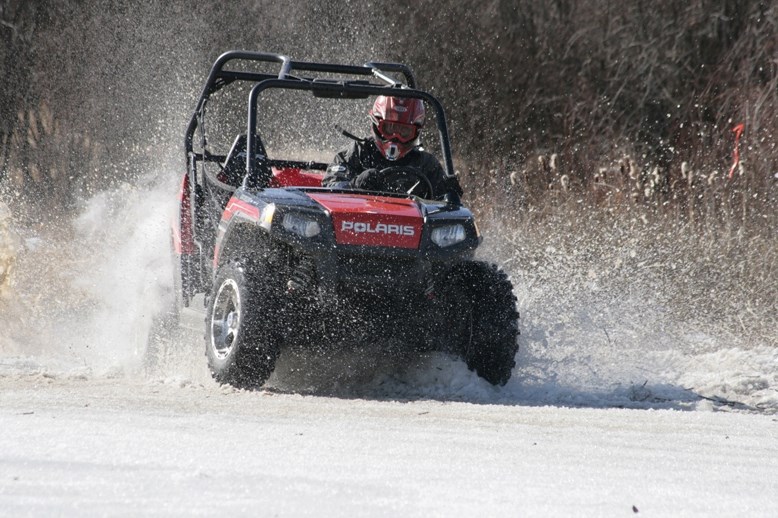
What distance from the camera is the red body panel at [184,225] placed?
854cm

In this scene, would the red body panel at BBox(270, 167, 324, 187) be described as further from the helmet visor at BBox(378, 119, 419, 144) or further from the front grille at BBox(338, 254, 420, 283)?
the front grille at BBox(338, 254, 420, 283)

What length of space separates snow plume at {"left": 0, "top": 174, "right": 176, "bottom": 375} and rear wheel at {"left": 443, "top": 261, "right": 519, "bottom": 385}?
225 centimetres

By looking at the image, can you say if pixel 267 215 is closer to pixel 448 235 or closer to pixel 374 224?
pixel 374 224

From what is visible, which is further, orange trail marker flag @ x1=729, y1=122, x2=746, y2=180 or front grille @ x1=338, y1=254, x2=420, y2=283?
orange trail marker flag @ x1=729, y1=122, x2=746, y2=180

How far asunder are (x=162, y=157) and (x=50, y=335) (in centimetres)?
652

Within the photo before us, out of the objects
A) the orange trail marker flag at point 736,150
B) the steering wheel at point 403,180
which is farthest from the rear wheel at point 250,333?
the orange trail marker flag at point 736,150

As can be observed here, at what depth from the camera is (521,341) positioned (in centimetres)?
843

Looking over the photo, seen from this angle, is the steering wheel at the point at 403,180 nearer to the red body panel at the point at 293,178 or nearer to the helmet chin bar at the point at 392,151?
the helmet chin bar at the point at 392,151

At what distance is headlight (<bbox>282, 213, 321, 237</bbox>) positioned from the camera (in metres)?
6.86

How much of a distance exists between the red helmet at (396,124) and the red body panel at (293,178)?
0.54 meters

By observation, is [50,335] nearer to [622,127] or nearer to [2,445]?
[2,445]

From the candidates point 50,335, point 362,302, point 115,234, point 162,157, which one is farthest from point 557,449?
point 162,157

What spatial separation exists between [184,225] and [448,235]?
221cm

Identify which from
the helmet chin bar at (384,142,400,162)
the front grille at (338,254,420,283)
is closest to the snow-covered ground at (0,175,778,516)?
the front grille at (338,254,420,283)
